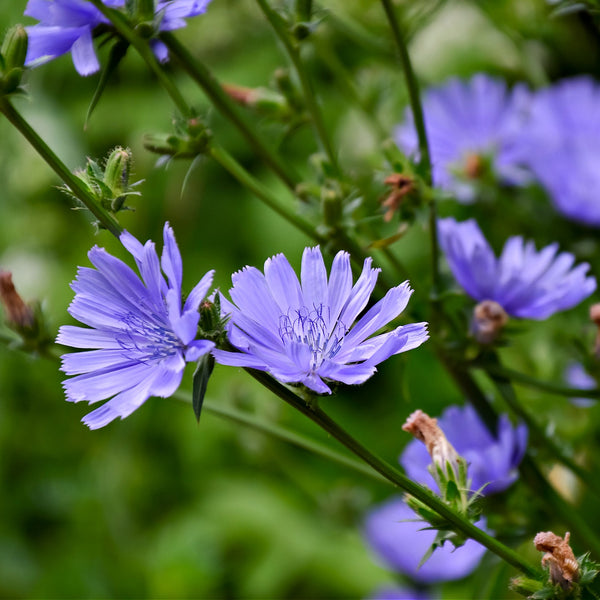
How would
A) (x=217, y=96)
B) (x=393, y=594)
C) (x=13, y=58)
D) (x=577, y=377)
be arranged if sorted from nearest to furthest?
1. (x=13, y=58)
2. (x=217, y=96)
3. (x=577, y=377)
4. (x=393, y=594)

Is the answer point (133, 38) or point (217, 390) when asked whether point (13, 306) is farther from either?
point (217, 390)

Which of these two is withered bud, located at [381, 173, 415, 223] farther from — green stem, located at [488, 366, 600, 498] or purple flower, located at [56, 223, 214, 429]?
purple flower, located at [56, 223, 214, 429]

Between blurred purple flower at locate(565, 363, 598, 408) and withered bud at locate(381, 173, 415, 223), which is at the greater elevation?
withered bud at locate(381, 173, 415, 223)

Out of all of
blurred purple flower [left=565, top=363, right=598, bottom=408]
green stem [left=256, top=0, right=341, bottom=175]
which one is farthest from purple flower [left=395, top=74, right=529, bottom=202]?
green stem [left=256, top=0, right=341, bottom=175]

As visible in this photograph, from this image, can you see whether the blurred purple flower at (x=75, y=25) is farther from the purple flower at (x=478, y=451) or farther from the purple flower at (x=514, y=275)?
Answer: the purple flower at (x=478, y=451)

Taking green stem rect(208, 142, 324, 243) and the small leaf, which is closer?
the small leaf

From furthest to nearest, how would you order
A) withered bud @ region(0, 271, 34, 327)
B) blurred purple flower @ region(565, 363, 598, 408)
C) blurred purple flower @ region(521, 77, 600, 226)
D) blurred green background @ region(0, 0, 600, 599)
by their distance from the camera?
blurred green background @ region(0, 0, 600, 599) → blurred purple flower @ region(521, 77, 600, 226) → blurred purple flower @ region(565, 363, 598, 408) → withered bud @ region(0, 271, 34, 327)

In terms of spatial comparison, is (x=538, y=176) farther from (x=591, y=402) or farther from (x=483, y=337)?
(x=483, y=337)

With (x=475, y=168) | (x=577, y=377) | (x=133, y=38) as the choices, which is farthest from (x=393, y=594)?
(x=133, y=38)
